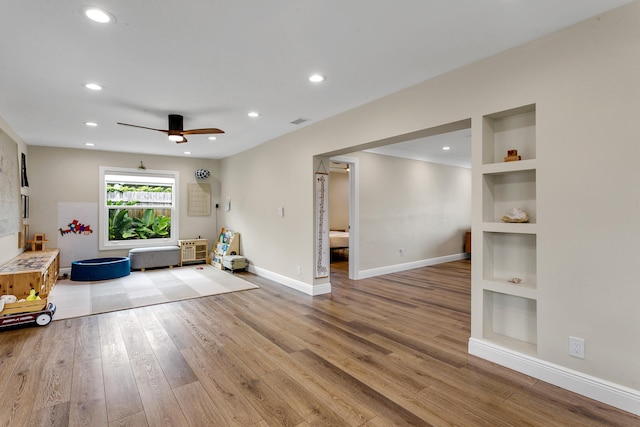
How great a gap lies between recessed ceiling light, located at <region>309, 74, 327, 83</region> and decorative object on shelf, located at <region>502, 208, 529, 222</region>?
79.0 inches

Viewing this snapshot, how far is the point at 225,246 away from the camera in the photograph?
22.7 feet

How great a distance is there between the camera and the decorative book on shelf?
6750 mm

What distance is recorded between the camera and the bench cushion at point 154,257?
21.2 ft

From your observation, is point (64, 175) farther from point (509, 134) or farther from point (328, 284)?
point (509, 134)

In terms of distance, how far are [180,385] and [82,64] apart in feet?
8.90

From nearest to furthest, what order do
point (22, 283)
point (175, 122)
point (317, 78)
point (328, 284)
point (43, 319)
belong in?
point (317, 78) → point (43, 319) → point (22, 283) → point (175, 122) → point (328, 284)

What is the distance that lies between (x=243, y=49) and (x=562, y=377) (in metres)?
3.33

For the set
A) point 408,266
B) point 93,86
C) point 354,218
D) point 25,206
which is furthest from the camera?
point 408,266

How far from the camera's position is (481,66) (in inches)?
106

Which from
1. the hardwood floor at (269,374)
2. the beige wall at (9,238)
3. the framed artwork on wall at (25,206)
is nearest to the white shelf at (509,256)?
the hardwood floor at (269,374)

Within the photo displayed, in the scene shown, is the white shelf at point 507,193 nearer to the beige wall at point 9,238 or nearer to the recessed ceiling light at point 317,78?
the recessed ceiling light at point 317,78

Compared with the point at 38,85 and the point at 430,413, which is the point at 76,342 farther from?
the point at 430,413

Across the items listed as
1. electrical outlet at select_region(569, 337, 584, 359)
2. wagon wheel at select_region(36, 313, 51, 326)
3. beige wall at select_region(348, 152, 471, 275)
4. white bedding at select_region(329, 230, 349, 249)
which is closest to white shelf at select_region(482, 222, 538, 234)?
electrical outlet at select_region(569, 337, 584, 359)

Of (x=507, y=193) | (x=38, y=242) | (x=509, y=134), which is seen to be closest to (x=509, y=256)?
(x=507, y=193)
